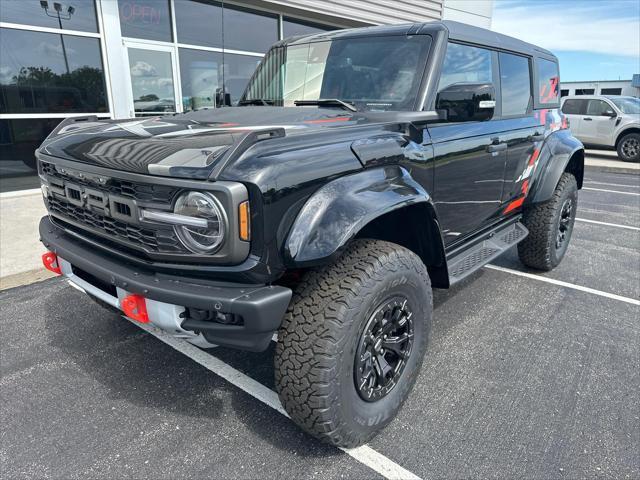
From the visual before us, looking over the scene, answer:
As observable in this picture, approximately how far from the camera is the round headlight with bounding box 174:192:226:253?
1.71 m

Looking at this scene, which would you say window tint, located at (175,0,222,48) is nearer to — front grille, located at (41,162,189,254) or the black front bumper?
front grille, located at (41,162,189,254)

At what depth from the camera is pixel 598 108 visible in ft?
42.5

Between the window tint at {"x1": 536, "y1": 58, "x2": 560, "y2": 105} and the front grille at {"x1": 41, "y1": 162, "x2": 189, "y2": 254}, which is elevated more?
the window tint at {"x1": 536, "y1": 58, "x2": 560, "y2": 105}

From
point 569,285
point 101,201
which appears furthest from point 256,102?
point 569,285

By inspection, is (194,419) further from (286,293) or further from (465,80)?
(465,80)

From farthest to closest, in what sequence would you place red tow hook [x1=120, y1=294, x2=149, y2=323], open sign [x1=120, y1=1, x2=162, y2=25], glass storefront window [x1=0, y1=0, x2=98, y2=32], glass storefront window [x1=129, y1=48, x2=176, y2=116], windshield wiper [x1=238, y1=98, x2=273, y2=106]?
glass storefront window [x1=129, y1=48, x2=176, y2=116] < open sign [x1=120, y1=1, x2=162, y2=25] < glass storefront window [x1=0, y1=0, x2=98, y2=32] < windshield wiper [x1=238, y1=98, x2=273, y2=106] < red tow hook [x1=120, y1=294, x2=149, y2=323]

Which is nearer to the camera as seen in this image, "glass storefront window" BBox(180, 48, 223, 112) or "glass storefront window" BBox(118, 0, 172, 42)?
"glass storefront window" BBox(118, 0, 172, 42)

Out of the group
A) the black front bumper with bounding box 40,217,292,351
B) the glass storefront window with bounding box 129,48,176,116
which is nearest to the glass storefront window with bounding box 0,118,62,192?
the glass storefront window with bounding box 129,48,176,116

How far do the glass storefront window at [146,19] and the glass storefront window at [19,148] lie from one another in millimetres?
1944

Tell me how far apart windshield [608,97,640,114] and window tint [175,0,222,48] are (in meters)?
10.9

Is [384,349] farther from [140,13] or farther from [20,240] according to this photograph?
[140,13]

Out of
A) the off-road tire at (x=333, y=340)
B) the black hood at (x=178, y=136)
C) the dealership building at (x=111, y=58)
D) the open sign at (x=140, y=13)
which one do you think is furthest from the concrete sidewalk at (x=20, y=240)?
the open sign at (x=140, y=13)

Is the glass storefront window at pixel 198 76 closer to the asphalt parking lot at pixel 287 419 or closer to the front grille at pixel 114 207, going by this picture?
the asphalt parking lot at pixel 287 419

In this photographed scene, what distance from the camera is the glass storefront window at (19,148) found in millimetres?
6895
